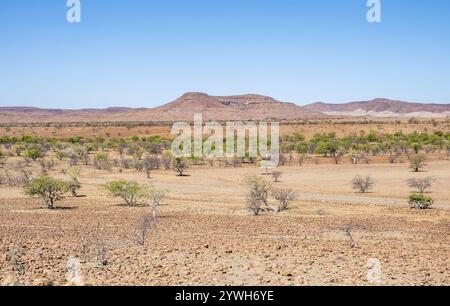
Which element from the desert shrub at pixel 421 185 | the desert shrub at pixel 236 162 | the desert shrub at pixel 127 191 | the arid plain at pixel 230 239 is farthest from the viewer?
the desert shrub at pixel 236 162

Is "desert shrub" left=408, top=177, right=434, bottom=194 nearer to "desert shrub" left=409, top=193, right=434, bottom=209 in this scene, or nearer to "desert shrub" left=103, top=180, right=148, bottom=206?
"desert shrub" left=409, top=193, right=434, bottom=209

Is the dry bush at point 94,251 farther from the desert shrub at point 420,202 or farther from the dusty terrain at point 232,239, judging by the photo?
the desert shrub at point 420,202

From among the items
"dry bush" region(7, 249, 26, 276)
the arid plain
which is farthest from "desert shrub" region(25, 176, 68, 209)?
"dry bush" region(7, 249, 26, 276)

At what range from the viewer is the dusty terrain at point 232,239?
10586 mm

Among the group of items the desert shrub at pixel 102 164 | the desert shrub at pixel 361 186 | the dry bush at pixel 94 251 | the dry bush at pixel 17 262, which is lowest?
the desert shrub at pixel 361 186

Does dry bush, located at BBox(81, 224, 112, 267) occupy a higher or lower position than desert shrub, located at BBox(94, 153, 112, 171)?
higher

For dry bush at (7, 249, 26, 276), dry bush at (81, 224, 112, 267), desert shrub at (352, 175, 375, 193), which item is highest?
dry bush at (7, 249, 26, 276)

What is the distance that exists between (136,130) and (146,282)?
9716cm

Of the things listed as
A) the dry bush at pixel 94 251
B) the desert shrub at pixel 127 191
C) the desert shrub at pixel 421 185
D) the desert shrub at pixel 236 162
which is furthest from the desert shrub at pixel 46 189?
the desert shrub at pixel 236 162

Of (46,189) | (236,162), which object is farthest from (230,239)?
(236,162)

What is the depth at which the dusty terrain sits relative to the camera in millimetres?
10586

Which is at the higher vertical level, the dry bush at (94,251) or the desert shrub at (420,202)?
the dry bush at (94,251)
